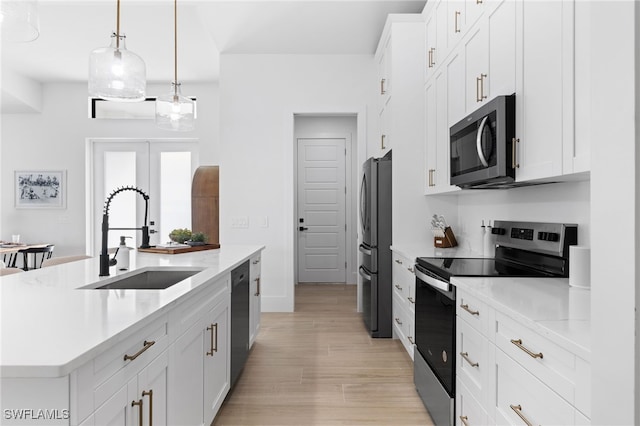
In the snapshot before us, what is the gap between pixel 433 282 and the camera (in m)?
2.18

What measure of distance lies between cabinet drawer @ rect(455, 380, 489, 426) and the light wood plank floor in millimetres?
484

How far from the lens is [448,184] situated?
3.08m

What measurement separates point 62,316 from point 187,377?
24.4 inches

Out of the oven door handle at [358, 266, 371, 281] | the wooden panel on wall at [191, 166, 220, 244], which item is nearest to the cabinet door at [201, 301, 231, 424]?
the oven door handle at [358, 266, 371, 281]

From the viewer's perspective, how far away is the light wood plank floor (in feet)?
7.82

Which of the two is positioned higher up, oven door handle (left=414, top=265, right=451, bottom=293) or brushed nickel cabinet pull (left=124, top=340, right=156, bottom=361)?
oven door handle (left=414, top=265, right=451, bottom=293)

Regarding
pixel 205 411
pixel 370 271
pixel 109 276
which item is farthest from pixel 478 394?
pixel 370 271

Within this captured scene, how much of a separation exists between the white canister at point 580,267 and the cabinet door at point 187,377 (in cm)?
155

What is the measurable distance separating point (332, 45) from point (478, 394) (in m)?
4.03

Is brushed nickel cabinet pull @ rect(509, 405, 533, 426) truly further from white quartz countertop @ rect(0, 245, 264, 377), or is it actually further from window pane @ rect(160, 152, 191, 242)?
window pane @ rect(160, 152, 191, 242)

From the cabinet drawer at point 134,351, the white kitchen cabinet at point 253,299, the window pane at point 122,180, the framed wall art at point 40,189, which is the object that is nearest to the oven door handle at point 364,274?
the white kitchen cabinet at point 253,299

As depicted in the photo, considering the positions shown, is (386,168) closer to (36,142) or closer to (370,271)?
(370,271)

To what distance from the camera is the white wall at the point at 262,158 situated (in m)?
4.92

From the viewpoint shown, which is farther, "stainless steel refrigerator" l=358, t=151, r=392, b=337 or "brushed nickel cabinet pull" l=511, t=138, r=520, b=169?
"stainless steel refrigerator" l=358, t=151, r=392, b=337
